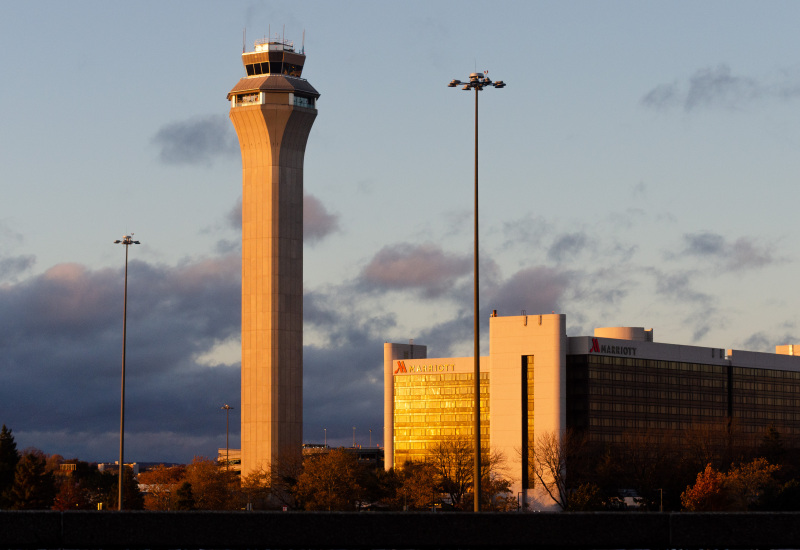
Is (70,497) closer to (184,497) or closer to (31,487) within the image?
(31,487)

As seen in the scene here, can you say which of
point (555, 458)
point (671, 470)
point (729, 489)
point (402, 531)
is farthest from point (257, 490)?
point (402, 531)

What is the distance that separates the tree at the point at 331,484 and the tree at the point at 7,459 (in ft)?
135

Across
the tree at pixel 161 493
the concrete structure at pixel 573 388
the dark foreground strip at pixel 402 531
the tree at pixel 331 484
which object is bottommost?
the tree at pixel 161 493

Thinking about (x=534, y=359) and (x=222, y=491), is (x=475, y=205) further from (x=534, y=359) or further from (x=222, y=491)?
(x=534, y=359)

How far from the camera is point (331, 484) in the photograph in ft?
454

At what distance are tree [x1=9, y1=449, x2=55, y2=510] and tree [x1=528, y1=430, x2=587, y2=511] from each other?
65528mm

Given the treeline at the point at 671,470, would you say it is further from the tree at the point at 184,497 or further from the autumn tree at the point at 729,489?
the tree at the point at 184,497

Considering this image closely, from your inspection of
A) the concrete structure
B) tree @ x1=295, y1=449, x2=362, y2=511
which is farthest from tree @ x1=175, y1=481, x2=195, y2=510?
the concrete structure

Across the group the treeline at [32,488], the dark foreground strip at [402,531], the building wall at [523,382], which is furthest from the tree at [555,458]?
the dark foreground strip at [402,531]

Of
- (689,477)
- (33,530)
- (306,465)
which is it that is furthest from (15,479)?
(33,530)

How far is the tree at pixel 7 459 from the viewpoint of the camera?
519 feet

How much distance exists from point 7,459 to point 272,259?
1825 inches

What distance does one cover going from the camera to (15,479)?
481ft

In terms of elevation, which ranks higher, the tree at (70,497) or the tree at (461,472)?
the tree at (461,472)
